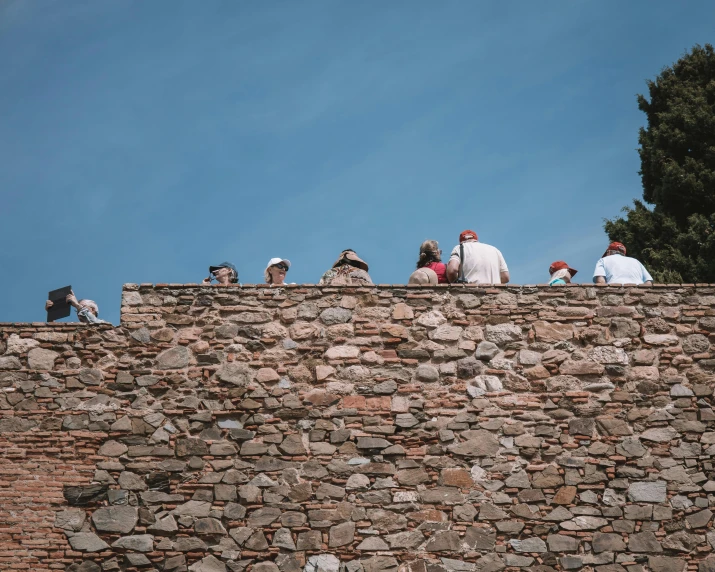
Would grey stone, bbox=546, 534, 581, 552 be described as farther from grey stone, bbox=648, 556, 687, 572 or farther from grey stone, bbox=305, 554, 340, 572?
grey stone, bbox=305, 554, 340, 572

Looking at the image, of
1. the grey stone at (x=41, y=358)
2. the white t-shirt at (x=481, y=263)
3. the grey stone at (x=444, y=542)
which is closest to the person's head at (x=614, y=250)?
the white t-shirt at (x=481, y=263)

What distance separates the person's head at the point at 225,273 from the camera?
31.6ft

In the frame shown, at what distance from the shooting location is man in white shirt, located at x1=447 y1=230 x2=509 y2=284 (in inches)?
365

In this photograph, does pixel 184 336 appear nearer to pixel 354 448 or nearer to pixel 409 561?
pixel 354 448

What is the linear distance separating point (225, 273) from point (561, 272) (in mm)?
3600

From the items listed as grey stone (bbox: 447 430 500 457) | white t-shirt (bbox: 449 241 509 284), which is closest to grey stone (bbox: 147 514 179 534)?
grey stone (bbox: 447 430 500 457)

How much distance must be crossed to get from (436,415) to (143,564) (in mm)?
3018

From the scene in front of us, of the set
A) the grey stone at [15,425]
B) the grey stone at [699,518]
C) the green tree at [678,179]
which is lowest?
the grey stone at [699,518]

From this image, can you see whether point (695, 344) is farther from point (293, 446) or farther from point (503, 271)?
point (293, 446)

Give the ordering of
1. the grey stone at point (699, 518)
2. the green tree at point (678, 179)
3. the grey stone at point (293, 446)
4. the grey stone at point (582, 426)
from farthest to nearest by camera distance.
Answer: the green tree at point (678, 179) → the grey stone at point (582, 426) → the grey stone at point (293, 446) → the grey stone at point (699, 518)

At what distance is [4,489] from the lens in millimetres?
8367

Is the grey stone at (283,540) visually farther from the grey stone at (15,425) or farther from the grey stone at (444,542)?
the grey stone at (15,425)

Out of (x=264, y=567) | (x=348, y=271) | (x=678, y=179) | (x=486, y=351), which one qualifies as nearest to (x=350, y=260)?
(x=348, y=271)

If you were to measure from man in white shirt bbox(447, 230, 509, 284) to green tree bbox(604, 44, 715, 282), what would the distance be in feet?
18.1
